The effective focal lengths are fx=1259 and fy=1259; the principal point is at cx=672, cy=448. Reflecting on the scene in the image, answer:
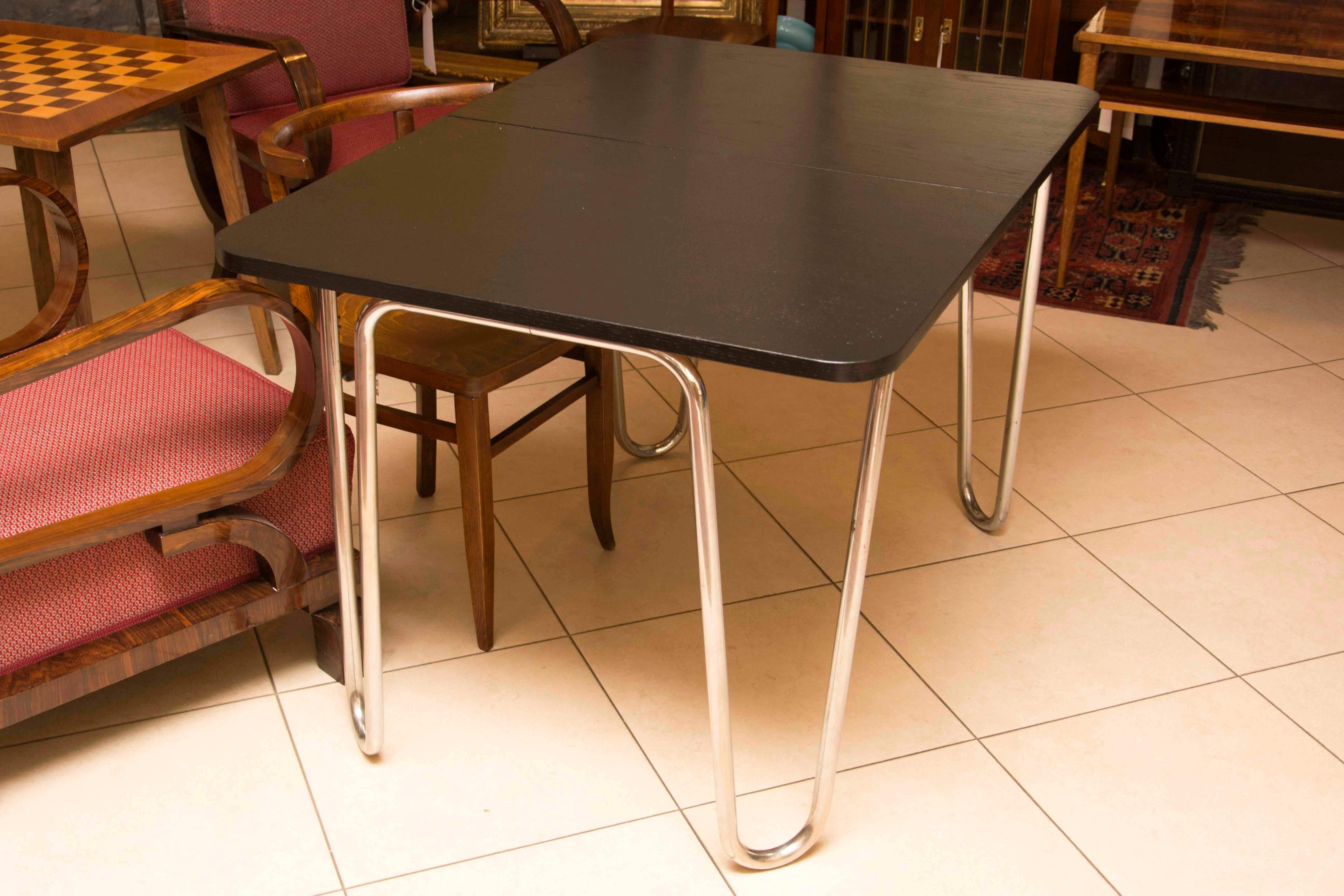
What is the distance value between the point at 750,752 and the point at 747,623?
279 millimetres

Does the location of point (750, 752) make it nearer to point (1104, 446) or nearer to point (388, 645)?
point (388, 645)

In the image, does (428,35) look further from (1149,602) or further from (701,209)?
(1149,602)

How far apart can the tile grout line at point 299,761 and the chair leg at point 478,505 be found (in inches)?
11.7

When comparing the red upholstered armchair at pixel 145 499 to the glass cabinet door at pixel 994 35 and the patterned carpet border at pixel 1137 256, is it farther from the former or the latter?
the glass cabinet door at pixel 994 35

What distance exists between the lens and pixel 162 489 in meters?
1.56

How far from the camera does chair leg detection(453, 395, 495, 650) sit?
174 centimetres

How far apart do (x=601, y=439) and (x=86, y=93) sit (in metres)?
1.07

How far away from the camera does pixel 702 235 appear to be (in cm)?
140

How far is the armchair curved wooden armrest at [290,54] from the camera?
2.13 metres

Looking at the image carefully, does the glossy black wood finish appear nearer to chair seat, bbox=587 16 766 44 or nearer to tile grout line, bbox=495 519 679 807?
tile grout line, bbox=495 519 679 807

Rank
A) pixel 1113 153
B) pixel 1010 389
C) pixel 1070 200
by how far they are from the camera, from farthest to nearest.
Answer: pixel 1113 153 → pixel 1070 200 → pixel 1010 389

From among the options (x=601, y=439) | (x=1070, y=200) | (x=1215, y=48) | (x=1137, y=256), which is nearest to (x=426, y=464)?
(x=601, y=439)

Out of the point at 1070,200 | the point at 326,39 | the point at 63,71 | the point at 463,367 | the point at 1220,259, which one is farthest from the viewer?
the point at 1220,259

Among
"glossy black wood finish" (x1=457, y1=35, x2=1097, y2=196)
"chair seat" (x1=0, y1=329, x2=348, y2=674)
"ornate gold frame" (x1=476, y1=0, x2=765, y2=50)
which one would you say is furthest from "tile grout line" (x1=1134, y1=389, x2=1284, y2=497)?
"ornate gold frame" (x1=476, y1=0, x2=765, y2=50)
